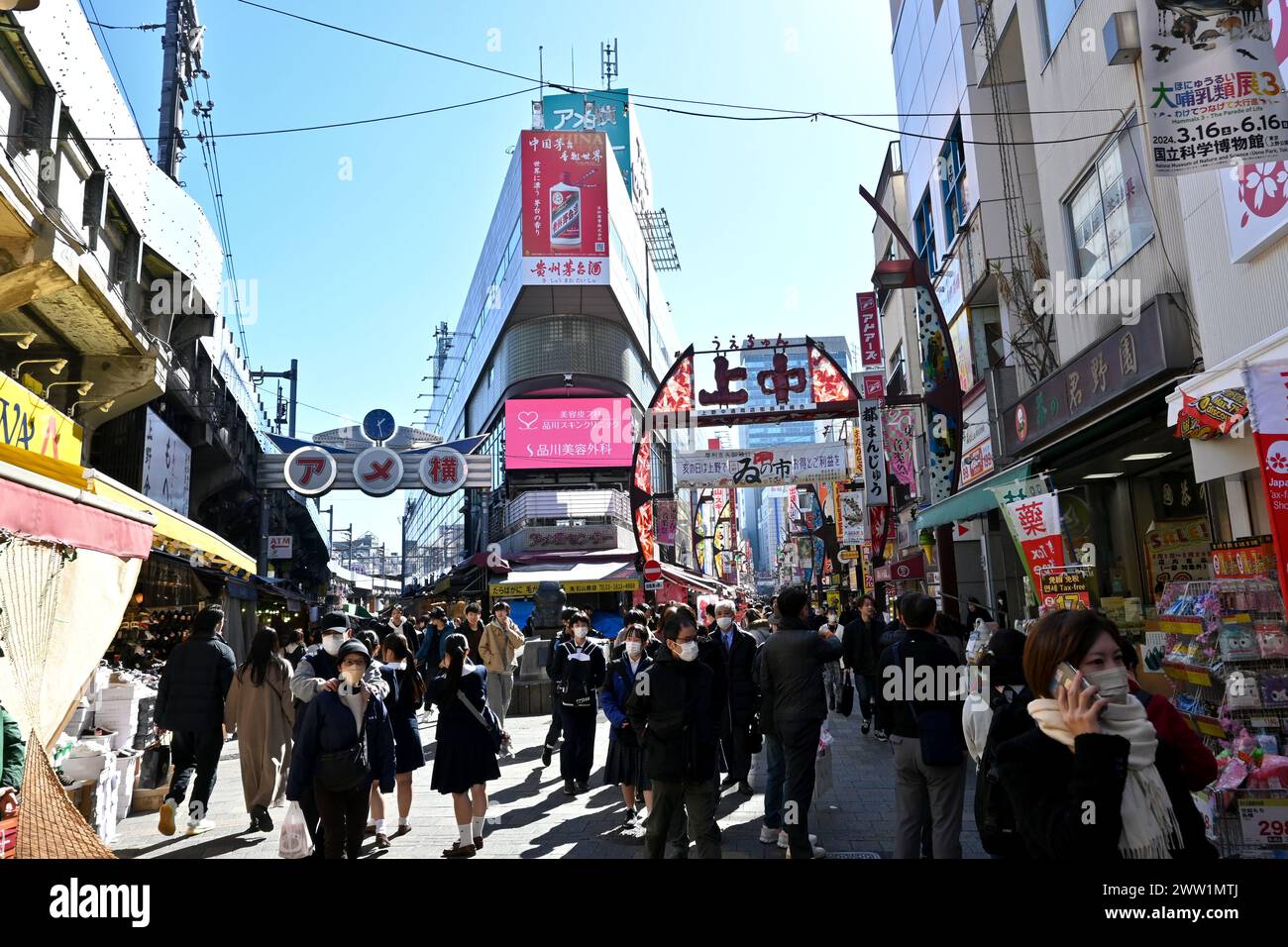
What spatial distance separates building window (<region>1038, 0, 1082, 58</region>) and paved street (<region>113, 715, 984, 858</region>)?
34.7 ft

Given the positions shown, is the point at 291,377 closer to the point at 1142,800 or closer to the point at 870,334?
the point at 870,334

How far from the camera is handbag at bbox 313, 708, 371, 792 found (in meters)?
5.17

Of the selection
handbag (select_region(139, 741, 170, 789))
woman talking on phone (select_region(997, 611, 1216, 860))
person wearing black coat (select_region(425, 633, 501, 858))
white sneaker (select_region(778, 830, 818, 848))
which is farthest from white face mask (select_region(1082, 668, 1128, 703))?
handbag (select_region(139, 741, 170, 789))

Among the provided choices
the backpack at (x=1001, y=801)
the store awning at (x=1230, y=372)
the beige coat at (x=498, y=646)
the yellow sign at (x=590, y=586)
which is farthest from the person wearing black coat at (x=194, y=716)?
the yellow sign at (x=590, y=586)

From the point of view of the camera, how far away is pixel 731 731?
23.5 feet

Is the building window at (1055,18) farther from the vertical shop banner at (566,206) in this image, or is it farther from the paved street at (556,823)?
the vertical shop banner at (566,206)

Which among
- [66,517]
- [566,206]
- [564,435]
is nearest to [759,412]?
[66,517]

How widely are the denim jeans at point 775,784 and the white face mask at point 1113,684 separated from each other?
4.24 meters

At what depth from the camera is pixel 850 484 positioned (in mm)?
28062

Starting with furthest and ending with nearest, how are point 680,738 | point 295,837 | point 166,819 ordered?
1. point 166,819
2. point 295,837
3. point 680,738

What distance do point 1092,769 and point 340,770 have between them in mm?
4564

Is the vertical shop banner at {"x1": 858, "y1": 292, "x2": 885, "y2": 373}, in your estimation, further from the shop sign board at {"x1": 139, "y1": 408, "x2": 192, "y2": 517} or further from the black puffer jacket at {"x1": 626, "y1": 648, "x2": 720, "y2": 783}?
the black puffer jacket at {"x1": 626, "y1": 648, "x2": 720, "y2": 783}
